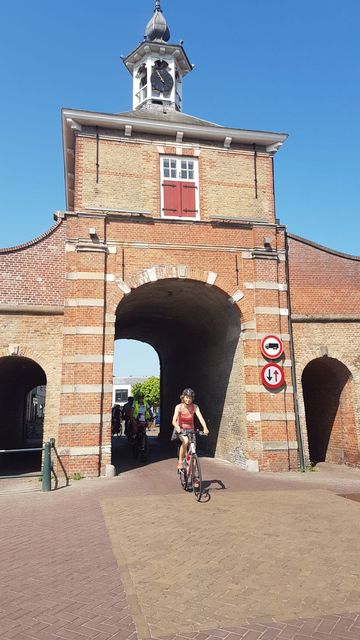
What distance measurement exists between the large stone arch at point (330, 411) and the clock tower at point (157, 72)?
12.1 metres

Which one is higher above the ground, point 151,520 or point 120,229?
point 120,229

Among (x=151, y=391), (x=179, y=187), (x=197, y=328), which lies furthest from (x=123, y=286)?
(x=151, y=391)

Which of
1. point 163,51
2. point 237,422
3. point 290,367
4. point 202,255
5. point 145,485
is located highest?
point 163,51

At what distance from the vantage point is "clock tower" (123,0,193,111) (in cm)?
1792

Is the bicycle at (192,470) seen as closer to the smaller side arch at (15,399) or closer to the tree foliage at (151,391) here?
the smaller side arch at (15,399)

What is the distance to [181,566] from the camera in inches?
185

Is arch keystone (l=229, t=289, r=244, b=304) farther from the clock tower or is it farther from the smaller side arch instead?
the clock tower

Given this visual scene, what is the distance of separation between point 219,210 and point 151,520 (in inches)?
362

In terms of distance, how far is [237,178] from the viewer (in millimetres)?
13336

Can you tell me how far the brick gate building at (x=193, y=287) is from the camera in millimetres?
11203

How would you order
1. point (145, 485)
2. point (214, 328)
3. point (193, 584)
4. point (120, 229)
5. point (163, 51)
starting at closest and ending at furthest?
point (193, 584)
point (145, 485)
point (120, 229)
point (214, 328)
point (163, 51)

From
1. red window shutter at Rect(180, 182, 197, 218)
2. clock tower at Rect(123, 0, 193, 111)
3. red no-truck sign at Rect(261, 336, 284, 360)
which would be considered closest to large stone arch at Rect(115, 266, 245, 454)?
red no-truck sign at Rect(261, 336, 284, 360)

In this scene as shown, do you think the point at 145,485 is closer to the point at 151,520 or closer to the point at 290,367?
the point at 151,520

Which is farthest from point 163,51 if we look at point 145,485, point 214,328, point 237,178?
point 145,485
